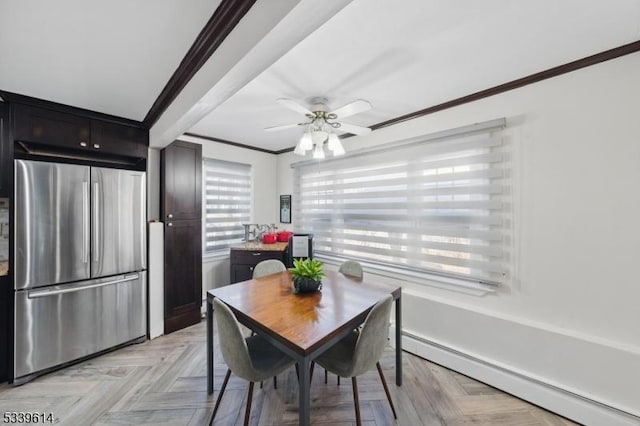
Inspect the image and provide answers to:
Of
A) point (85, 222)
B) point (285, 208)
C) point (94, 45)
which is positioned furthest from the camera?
point (285, 208)

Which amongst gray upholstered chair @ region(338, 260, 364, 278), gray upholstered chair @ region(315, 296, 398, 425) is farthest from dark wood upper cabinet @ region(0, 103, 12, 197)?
gray upholstered chair @ region(338, 260, 364, 278)

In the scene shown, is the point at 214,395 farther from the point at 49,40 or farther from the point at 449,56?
the point at 449,56

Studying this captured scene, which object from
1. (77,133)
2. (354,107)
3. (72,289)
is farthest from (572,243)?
(77,133)

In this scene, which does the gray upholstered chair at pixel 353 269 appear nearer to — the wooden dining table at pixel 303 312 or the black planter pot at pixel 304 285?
the wooden dining table at pixel 303 312

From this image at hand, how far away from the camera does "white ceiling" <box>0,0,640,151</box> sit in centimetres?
120

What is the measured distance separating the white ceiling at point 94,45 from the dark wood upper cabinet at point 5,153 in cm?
22

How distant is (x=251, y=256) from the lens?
10.9ft

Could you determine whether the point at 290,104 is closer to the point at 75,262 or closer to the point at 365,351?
the point at 365,351

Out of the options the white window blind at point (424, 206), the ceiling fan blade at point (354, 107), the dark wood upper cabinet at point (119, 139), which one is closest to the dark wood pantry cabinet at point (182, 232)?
the dark wood upper cabinet at point (119, 139)

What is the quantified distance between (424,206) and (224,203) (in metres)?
2.68

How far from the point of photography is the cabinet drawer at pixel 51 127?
6.86 feet

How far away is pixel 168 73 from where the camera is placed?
177 cm

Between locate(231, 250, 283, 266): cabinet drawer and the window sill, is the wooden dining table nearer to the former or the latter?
the window sill

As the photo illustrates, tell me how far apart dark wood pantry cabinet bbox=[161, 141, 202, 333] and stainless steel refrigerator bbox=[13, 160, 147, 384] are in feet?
0.78
